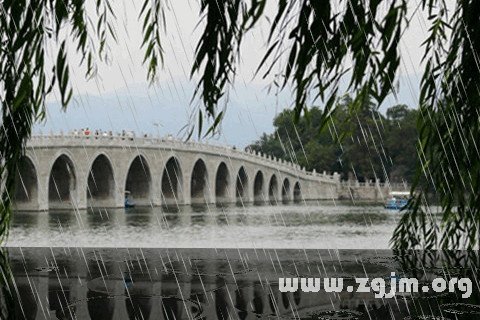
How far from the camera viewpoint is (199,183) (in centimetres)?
4669

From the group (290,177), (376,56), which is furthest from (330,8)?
(290,177)

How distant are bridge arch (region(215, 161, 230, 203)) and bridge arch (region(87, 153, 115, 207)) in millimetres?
11960

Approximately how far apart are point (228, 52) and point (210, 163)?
1690 inches

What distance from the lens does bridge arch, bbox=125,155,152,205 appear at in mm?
40281

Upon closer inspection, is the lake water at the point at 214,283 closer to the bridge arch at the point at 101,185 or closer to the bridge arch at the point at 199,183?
the bridge arch at the point at 101,185

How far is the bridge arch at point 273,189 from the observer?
55641 mm

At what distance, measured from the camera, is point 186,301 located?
15.9ft

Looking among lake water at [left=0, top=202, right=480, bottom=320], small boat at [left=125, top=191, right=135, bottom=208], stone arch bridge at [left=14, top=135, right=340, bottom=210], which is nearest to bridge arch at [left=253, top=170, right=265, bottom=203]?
stone arch bridge at [left=14, top=135, right=340, bottom=210]

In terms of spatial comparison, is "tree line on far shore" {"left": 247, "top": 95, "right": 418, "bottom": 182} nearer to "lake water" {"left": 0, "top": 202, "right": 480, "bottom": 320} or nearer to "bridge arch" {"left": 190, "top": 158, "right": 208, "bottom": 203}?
"bridge arch" {"left": 190, "top": 158, "right": 208, "bottom": 203}

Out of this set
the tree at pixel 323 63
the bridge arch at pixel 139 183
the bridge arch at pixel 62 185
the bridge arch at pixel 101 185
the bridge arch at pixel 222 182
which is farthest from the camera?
the bridge arch at pixel 222 182

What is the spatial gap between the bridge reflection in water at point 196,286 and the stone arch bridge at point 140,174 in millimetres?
16275

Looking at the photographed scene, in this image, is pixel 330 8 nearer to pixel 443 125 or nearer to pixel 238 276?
pixel 443 125

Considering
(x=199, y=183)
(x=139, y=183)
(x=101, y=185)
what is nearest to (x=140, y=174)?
(x=139, y=183)

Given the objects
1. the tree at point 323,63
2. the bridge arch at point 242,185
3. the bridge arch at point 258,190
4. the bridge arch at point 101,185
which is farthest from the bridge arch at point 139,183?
the tree at point 323,63
